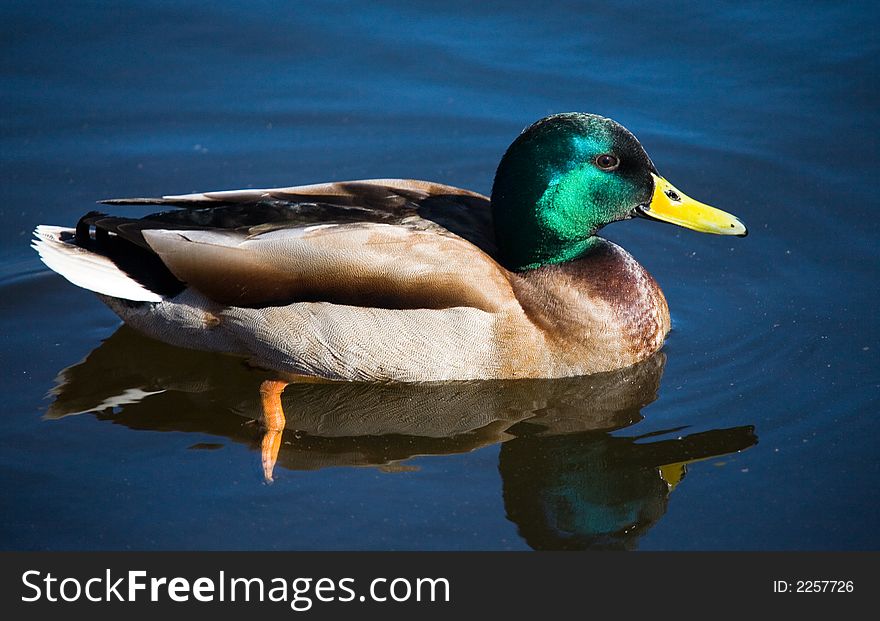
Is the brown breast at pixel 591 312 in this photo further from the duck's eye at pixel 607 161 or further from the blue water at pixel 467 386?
the duck's eye at pixel 607 161

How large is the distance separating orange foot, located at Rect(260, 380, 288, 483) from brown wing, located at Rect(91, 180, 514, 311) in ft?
1.73

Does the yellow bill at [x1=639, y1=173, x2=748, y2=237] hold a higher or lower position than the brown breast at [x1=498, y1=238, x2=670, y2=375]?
higher

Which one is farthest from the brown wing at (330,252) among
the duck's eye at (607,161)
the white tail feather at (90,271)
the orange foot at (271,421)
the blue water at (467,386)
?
the duck's eye at (607,161)

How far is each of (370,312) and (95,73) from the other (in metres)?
4.68

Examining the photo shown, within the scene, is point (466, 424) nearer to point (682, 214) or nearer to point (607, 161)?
point (607, 161)

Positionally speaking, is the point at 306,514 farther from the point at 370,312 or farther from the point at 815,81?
the point at 815,81

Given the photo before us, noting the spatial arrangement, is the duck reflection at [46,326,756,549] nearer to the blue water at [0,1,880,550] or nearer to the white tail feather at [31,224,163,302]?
the blue water at [0,1,880,550]

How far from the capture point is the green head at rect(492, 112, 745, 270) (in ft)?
23.1

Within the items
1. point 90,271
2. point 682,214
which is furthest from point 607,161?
point 90,271

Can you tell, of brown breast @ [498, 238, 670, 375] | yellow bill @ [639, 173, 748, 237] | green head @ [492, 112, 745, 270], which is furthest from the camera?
yellow bill @ [639, 173, 748, 237]

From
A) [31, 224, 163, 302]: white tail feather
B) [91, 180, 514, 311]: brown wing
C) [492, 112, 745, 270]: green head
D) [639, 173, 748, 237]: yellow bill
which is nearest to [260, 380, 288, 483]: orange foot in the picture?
[91, 180, 514, 311]: brown wing

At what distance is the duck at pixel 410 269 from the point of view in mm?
6969

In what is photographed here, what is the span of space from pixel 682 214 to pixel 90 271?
3.46 metres

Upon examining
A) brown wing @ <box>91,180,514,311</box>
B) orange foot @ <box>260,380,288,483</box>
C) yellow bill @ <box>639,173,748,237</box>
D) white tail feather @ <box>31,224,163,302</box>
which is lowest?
orange foot @ <box>260,380,288,483</box>
